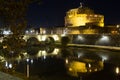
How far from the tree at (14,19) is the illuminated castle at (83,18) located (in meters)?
53.2

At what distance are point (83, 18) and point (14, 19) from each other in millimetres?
54566

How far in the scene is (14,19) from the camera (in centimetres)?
696

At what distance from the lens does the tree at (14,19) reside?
22.1 ft

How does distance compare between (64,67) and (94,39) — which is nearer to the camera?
(64,67)

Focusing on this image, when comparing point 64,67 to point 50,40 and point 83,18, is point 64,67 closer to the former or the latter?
point 50,40

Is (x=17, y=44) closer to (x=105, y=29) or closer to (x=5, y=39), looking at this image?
(x=5, y=39)

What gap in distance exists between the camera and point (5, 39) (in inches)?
284

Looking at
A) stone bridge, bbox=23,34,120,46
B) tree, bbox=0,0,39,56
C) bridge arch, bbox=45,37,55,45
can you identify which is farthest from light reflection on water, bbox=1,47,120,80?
bridge arch, bbox=45,37,55,45

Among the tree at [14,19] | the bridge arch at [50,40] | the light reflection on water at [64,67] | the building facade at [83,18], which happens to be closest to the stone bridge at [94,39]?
the bridge arch at [50,40]

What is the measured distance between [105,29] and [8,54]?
46.9 meters

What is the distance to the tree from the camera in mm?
6727

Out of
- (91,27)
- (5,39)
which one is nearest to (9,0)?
(5,39)

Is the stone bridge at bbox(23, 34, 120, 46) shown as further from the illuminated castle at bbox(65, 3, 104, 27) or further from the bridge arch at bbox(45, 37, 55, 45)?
the illuminated castle at bbox(65, 3, 104, 27)

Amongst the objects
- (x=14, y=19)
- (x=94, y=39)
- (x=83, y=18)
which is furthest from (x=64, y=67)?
(x=83, y=18)
